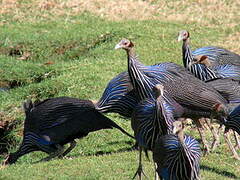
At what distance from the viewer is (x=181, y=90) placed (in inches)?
299

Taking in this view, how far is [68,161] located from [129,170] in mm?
824

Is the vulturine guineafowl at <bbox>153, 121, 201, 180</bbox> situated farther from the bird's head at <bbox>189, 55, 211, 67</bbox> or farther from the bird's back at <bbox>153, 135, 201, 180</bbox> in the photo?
the bird's head at <bbox>189, 55, 211, 67</bbox>

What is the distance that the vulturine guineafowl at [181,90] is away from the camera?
748 cm

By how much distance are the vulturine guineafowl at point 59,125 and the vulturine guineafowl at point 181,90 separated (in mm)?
738

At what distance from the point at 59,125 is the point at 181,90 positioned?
166 centimetres

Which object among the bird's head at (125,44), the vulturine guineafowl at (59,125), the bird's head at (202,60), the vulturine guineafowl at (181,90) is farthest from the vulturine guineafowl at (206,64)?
the bird's head at (125,44)

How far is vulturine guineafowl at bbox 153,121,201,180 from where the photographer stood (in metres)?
5.89

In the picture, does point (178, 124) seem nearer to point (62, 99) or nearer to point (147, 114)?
point (147, 114)

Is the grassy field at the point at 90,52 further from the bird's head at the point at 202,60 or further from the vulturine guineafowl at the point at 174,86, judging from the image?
the bird's head at the point at 202,60

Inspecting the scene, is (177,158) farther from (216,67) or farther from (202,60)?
(216,67)

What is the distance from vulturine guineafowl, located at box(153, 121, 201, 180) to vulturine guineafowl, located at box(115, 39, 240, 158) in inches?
55.9

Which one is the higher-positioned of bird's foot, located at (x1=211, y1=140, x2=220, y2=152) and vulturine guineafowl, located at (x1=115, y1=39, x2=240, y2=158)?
vulturine guineafowl, located at (x1=115, y1=39, x2=240, y2=158)

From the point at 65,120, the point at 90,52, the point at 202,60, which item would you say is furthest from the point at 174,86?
the point at 90,52

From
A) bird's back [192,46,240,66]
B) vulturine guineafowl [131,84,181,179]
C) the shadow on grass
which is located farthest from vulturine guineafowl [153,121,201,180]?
bird's back [192,46,240,66]
